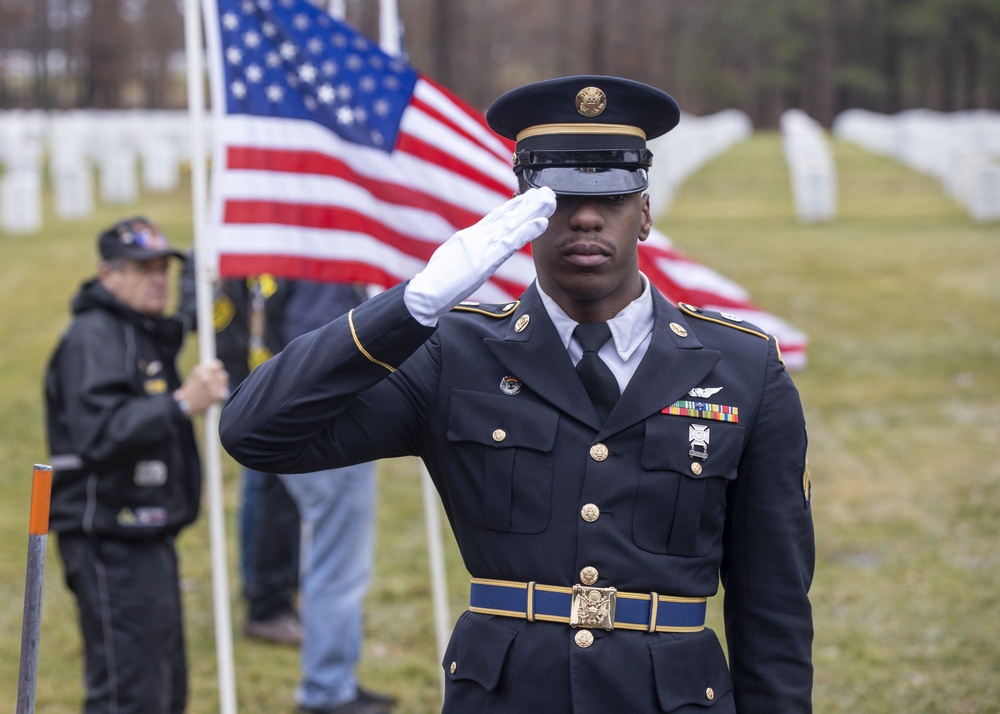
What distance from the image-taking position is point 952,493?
9.24 m

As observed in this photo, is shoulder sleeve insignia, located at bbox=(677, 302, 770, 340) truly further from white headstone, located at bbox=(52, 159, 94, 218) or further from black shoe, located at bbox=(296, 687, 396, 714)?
white headstone, located at bbox=(52, 159, 94, 218)

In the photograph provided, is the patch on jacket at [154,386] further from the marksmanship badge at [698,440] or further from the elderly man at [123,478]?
the marksmanship badge at [698,440]

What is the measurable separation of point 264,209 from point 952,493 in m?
5.95

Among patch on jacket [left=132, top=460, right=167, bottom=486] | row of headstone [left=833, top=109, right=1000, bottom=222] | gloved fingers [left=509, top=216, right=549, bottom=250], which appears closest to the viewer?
gloved fingers [left=509, top=216, right=549, bottom=250]

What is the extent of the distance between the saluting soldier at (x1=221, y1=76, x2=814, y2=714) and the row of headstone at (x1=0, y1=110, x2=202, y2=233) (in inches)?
737

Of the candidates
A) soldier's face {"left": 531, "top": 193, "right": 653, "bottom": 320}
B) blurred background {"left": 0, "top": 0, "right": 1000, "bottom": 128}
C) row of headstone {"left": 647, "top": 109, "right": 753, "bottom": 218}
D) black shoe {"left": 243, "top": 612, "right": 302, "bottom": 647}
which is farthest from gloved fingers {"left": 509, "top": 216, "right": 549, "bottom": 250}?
blurred background {"left": 0, "top": 0, "right": 1000, "bottom": 128}

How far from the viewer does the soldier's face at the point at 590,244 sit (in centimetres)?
270

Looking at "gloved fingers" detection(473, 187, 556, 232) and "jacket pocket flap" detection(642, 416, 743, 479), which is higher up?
"gloved fingers" detection(473, 187, 556, 232)

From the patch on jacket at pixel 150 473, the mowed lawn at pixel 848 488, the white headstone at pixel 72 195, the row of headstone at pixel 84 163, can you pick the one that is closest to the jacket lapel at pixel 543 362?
the patch on jacket at pixel 150 473

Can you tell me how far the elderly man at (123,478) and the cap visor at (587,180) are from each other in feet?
7.97

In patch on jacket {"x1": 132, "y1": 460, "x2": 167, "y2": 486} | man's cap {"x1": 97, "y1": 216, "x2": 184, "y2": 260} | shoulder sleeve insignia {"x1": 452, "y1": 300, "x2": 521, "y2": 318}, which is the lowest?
patch on jacket {"x1": 132, "y1": 460, "x2": 167, "y2": 486}

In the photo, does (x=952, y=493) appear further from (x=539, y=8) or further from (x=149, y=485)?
(x=539, y=8)

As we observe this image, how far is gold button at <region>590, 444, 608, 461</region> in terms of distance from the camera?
2.75m

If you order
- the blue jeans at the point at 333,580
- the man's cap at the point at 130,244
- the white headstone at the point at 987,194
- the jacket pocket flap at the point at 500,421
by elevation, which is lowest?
the blue jeans at the point at 333,580
